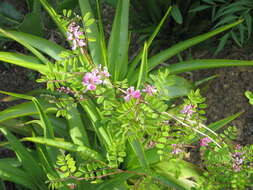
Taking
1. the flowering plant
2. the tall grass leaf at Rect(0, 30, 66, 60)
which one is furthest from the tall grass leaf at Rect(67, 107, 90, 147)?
the tall grass leaf at Rect(0, 30, 66, 60)

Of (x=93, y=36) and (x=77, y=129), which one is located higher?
(x=93, y=36)

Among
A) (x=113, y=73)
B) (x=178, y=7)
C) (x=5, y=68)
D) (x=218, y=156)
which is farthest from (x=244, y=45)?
(x=5, y=68)

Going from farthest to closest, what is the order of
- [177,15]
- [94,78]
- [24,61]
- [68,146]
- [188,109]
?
[177,15]
[24,61]
[68,146]
[188,109]
[94,78]

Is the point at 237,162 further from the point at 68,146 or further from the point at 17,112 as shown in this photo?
the point at 17,112

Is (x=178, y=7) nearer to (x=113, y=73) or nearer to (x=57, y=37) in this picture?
(x=113, y=73)

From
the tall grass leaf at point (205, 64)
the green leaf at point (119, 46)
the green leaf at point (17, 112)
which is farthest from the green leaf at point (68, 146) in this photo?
the tall grass leaf at point (205, 64)

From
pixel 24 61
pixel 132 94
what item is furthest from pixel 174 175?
pixel 24 61

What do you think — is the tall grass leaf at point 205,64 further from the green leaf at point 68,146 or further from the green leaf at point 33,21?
the green leaf at point 33,21

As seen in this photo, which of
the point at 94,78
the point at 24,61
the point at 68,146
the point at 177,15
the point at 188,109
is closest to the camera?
the point at 94,78
